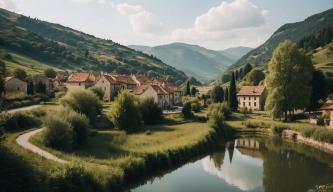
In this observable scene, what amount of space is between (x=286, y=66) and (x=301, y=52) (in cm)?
601

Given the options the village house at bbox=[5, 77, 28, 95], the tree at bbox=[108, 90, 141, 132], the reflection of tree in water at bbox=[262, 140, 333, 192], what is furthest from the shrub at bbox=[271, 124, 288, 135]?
the village house at bbox=[5, 77, 28, 95]

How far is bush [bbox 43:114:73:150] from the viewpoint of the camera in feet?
138

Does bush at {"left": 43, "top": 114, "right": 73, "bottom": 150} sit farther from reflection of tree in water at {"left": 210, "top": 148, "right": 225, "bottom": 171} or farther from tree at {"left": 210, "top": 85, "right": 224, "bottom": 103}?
tree at {"left": 210, "top": 85, "right": 224, "bottom": 103}

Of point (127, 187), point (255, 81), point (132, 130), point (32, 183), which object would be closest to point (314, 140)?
point (132, 130)

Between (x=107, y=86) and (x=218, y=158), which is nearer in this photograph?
(x=218, y=158)

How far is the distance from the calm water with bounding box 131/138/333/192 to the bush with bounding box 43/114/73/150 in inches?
452

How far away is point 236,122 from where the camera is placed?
80.4m

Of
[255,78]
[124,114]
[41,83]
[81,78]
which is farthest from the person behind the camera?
[255,78]

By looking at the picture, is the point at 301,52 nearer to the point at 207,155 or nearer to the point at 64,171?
the point at 207,155

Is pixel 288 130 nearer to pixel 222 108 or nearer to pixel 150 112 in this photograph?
pixel 222 108

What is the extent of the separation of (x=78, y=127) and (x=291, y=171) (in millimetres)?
29038

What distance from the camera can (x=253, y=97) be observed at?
106 meters

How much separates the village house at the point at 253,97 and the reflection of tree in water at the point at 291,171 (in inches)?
1708

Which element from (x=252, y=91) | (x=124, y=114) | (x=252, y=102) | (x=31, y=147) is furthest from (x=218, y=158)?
(x=252, y=91)
